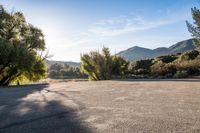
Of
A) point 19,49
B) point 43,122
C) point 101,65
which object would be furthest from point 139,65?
point 43,122

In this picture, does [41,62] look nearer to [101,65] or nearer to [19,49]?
[19,49]

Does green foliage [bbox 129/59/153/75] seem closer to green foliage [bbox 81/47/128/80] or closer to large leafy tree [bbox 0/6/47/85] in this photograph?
green foliage [bbox 81/47/128/80]

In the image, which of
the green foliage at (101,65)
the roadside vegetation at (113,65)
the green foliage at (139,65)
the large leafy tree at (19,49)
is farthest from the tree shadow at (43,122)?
the green foliage at (139,65)

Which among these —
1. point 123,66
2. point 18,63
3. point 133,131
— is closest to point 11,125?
point 133,131

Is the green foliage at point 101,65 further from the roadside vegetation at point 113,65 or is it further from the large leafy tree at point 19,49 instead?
the large leafy tree at point 19,49

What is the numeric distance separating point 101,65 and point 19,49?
10.1 meters

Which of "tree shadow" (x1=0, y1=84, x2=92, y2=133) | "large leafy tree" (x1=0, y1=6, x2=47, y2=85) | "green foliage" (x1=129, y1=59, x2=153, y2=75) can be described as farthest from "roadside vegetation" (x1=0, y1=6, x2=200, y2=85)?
"tree shadow" (x1=0, y1=84, x2=92, y2=133)

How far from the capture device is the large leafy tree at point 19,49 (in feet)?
77.8

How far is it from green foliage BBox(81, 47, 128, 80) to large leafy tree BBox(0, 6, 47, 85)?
5.60 m

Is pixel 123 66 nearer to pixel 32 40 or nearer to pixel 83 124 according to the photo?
pixel 32 40

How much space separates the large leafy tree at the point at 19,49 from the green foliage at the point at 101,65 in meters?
5.60

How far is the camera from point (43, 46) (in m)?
30.2

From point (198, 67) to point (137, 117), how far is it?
21.1 m

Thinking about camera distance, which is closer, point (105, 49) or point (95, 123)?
point (95, 123)
